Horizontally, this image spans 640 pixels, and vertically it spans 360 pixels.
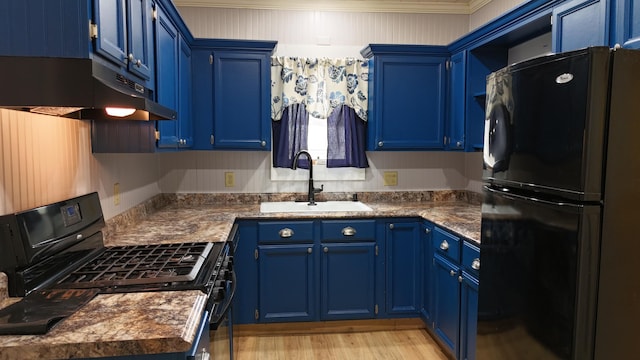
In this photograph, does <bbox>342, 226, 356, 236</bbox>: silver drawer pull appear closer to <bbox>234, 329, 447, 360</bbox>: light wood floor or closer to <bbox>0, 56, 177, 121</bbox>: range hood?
<bbox>234, 329, 447, 360</bbox>: light wood floor

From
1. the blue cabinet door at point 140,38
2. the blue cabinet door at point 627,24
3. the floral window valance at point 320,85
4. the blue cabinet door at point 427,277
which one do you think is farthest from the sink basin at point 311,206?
the blue cabinet door at point 627,24

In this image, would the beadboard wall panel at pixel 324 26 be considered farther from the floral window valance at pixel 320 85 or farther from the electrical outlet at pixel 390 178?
the electrical outlet at pixel 390 178

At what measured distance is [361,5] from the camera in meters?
3.53

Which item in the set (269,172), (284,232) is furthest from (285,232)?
(269,172)

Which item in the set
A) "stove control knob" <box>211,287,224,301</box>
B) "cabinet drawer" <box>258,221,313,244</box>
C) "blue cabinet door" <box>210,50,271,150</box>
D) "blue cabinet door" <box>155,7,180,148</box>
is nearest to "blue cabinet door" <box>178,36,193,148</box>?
"blue cabinet door" <box>155,7,180,148</box>

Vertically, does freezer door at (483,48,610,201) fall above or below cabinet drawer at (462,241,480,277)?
above

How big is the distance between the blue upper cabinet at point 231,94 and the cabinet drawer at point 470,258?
5.34ft

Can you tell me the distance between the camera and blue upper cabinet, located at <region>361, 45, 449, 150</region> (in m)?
3.32

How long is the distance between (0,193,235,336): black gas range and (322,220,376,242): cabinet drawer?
1144mm

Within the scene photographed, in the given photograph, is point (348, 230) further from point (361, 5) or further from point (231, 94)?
point (361, 5)

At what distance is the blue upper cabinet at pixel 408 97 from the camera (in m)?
3.32

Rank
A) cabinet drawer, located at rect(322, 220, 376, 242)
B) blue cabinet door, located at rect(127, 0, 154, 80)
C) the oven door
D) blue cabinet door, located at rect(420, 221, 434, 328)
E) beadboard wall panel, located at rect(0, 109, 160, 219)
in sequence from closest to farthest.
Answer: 1. beadboard wall panel, located at rect(0, 109, 160, 219)
2. the oven door
3. blue cabinet door, located at rect(127, 0, 154, 80)
4. blue cabinet door, located at rect(420, 221, 434, 328)
5. cabinet drawer, located at rect(322, 220, 376, 242)

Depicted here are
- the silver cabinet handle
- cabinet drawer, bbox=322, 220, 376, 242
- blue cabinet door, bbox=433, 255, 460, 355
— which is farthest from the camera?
cabinet drawer, bbox=322, 220, 376, 242

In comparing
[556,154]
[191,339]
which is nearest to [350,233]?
[556,154]
